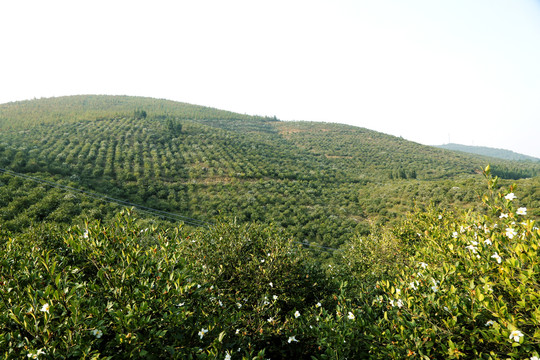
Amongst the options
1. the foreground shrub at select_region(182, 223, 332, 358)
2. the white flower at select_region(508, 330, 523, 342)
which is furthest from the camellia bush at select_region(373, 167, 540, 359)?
the foreground shrub at select_region(182, 223, 332, 358)

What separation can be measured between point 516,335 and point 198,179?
1713 inches

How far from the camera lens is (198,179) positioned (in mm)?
42969

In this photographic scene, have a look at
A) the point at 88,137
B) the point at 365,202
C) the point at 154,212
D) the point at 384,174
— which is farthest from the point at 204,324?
the point at 384,174

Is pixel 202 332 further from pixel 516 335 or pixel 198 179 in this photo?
pixel 198 179

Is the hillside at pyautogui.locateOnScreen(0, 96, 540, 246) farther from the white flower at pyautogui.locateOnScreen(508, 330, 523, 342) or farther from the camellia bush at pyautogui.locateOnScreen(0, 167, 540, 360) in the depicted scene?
the white flower at pyautogui.locateOnScreen(508, 330, 523, 342)

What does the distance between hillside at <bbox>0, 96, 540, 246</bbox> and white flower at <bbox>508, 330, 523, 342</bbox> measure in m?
8.03

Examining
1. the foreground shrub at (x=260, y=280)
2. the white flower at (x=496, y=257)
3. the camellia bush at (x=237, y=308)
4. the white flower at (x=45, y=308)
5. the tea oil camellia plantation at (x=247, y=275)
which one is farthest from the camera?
the foreground shrub at (x=260, y=280)

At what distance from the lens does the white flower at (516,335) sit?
2.72 m

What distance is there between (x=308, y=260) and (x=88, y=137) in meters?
64.9

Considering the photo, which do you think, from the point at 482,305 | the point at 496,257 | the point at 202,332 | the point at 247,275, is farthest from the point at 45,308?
the point at 496,257

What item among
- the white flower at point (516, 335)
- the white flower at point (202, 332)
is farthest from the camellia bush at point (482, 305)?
the white flower at point (202, 332)

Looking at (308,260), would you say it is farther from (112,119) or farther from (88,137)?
(112,119)

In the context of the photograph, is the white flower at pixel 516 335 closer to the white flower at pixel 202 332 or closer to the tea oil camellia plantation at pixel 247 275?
the tea oil camellia plantation at pixel 247 275

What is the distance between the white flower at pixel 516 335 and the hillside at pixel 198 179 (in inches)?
316
